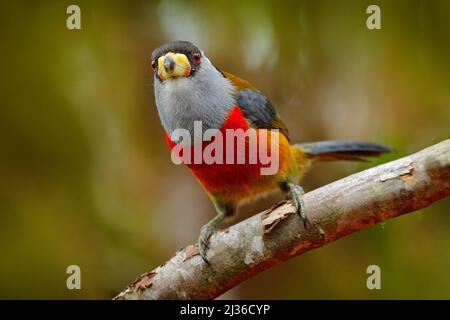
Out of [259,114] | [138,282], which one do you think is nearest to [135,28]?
[259,114]

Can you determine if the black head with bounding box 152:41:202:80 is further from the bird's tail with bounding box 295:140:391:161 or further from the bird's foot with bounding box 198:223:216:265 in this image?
the bird's tail with bounding box 295:140:391:161

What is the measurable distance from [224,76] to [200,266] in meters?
0.94

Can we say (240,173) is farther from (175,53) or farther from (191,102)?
(175,53)

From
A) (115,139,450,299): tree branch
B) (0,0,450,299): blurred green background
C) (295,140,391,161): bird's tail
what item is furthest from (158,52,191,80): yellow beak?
(0,0,450,299): blurred green background

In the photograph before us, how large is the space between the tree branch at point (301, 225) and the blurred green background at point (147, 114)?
117cm

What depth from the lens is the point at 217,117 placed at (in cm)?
248

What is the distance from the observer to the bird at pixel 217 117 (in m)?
2.38

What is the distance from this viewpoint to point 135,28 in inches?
143

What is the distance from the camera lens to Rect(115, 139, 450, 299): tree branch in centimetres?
185

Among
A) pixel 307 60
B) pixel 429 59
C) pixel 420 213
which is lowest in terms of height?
pixel 420 213

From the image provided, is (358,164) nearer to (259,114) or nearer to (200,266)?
(259,114)

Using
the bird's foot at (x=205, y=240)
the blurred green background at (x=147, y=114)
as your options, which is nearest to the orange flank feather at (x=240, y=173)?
the bird's foot at (x=205, y=240)

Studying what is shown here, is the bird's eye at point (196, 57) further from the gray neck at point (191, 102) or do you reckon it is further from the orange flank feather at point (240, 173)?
Result: the orange flank feather at point (240, 173)

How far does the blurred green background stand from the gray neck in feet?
3.33
